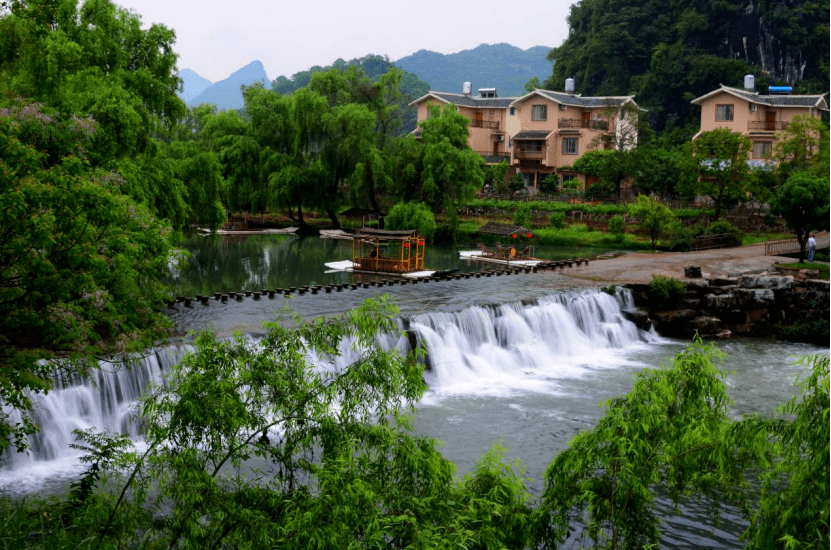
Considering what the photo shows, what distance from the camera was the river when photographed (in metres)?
17.1

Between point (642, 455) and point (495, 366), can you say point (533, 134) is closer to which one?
point (495, 366)

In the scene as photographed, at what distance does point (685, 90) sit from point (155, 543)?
74.9m

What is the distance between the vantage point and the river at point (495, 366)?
1712 centimetres

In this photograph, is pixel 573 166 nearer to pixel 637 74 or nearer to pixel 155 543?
pixel 637 74

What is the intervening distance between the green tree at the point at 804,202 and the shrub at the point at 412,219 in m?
17.5

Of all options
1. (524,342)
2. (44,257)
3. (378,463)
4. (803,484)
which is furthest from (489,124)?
(803,484)

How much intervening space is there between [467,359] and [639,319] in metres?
8.46

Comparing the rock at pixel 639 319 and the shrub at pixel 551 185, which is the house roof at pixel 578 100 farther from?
the rock at pixel 639 319

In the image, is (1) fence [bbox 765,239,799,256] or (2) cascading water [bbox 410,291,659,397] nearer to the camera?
(2) cascading water [bbox 410,291,659,397]

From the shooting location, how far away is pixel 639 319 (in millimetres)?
30797

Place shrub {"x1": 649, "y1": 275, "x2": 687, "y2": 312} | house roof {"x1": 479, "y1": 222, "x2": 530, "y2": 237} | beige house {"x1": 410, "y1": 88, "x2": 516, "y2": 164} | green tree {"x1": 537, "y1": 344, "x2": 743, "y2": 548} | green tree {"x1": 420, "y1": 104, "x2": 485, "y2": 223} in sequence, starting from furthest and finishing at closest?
beige house {"x1": 410, "y1": 88, "x2": 516, "y2": 164} < green tree {"x1": 420, "y1": 104, "x2": 485, "y2": 223} < house roof {"x1": 479, "y1": 222, "x2": 530, "y2": 237} < shrub {"x1": 649, "y1": 275, "x2": 687, "y2": 312} < green tree {"x1": 537, "y1": 344, "x2": 743, "y2": 548}

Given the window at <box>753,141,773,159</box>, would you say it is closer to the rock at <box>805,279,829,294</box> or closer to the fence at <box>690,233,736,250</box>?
the fence at <box>690,233,736,250</box>

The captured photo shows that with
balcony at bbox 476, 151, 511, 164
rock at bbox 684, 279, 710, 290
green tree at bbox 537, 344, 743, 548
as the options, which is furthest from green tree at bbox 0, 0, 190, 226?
balcony at bbox 476, 151, 511, 164

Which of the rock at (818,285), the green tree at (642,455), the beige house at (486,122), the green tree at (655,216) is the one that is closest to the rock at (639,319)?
the rock at (818,285)
